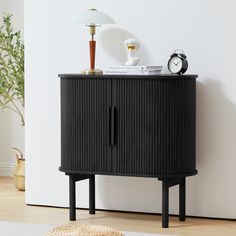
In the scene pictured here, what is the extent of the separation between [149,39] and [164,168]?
33.8 inches

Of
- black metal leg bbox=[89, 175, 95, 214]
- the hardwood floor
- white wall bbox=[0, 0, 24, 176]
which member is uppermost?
white wall bbox=[0, 0, 24, 176]

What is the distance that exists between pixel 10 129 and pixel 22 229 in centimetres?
203

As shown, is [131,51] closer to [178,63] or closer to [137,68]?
[137,68]

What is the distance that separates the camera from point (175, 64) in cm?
448

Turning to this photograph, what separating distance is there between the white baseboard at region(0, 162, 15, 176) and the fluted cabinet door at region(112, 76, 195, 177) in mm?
1984

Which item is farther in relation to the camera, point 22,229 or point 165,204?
point 165,204

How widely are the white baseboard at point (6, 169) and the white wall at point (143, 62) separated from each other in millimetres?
1149

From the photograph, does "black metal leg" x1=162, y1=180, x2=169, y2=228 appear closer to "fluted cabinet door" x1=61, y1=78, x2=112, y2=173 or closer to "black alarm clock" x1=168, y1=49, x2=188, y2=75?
"fluted cabinet door" x1=61, y1=78, x2=112, y2=173

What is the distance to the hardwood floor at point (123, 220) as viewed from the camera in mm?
4367

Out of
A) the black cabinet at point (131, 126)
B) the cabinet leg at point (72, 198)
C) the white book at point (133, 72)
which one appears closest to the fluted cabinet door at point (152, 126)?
the black cabinet at point (131, 126)

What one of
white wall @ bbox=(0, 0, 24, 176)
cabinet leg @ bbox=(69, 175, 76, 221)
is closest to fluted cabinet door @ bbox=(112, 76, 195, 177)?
cabinet leg @ bbox=(69, 175, 76, 221)

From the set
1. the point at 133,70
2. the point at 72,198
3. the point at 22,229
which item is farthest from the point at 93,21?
the point at 22,229

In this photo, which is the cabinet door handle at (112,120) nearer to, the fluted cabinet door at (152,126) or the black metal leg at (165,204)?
the fluted cabinet door at (152,126)

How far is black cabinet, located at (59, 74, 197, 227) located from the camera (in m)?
4.36
